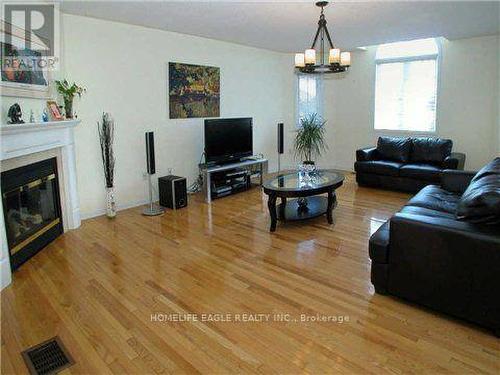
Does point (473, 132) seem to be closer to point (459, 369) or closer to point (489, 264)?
point (489, 264)

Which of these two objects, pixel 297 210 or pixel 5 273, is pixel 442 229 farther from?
pixel 5 273

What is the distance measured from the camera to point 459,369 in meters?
1.84

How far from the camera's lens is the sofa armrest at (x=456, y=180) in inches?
144

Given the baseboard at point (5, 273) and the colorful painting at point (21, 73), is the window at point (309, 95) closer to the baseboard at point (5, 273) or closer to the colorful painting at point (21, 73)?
the colorful painting at point (21, 73)

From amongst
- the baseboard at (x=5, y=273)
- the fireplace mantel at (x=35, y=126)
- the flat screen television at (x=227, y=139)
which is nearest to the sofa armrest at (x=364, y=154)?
the flat screen television at (x=227, y=139)

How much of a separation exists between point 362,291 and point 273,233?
1408 mm

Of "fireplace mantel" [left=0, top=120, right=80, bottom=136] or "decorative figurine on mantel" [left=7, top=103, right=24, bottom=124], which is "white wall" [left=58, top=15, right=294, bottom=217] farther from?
"decorative figurine on mantel" [left=7, top=103, right=24, bottom=124]

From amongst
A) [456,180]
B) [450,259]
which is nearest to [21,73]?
[450,259]

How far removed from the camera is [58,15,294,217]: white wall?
13.8ft

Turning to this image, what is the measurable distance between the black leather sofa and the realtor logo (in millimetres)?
3475

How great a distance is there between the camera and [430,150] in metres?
5.68

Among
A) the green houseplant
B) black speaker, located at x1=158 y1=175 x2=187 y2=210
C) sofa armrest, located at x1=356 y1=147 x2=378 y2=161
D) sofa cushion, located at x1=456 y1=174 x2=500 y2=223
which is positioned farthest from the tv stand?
sofa cushion, located at x1=456 y1=174 x2=500 y2=223

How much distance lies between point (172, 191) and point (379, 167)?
3399 millimetres

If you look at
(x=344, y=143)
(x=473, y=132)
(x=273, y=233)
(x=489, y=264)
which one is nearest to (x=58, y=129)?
(x=273, y=233)
